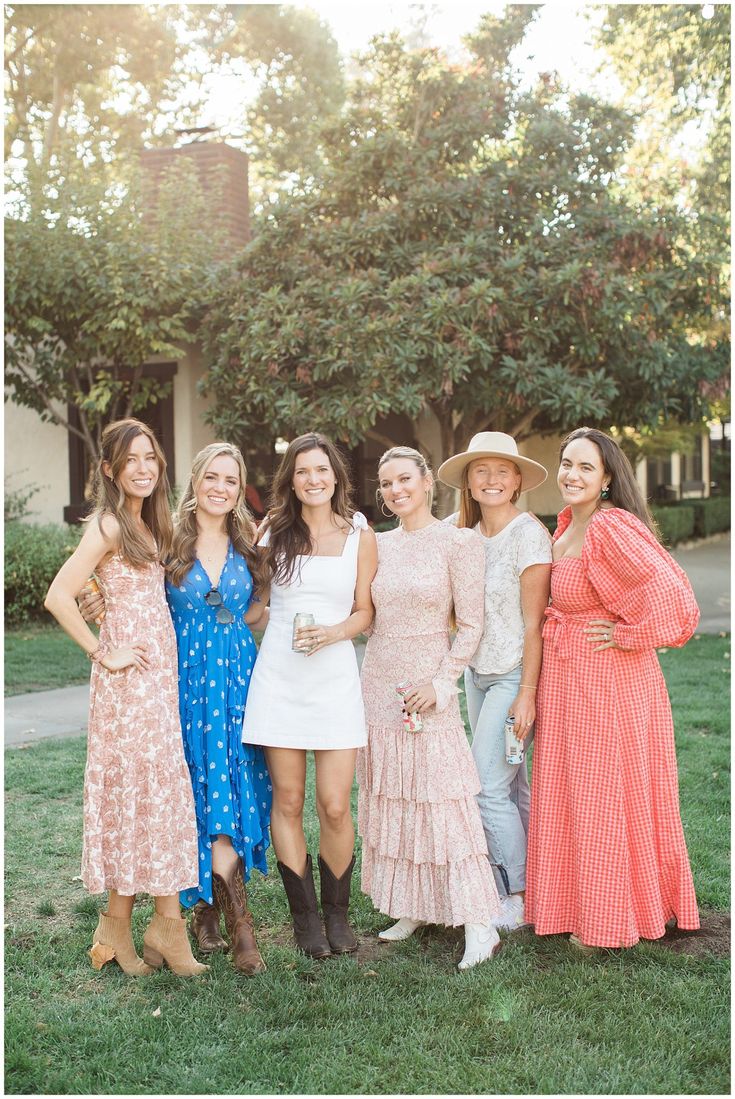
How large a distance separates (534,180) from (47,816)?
8.19 meters

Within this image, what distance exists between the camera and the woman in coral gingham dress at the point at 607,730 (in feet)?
12.8

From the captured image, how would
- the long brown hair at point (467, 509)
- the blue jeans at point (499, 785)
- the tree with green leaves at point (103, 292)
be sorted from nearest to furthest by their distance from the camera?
1. the blue jeans at point (499, 785)
2. the long brown hair at point (467, 509)
3. the tree with green leaves at point (103, 292)

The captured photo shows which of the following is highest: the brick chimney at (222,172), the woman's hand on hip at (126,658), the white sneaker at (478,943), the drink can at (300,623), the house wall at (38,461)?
the brick chimney at (222,172)

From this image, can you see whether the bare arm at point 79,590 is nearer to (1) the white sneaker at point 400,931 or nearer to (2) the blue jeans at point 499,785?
(2) the blue jeans at point 499,785

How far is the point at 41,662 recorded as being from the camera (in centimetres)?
989

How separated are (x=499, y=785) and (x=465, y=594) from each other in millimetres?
819

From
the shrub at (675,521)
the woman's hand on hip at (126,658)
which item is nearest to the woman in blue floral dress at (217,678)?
the woman's hand on hip at (126,658)

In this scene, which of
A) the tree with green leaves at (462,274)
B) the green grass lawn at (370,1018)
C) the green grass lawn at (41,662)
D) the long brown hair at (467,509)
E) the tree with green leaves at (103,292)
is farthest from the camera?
the tree with green leaves at (103,292)

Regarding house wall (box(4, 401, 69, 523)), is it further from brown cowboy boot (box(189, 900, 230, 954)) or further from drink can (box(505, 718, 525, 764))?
drink can (box(505, 718, 525, 764))

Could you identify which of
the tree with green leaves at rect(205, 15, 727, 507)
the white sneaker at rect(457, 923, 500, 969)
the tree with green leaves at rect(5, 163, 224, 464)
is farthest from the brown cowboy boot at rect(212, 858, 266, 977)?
the tree with green leaves at rect(5, 163, 224, 464)

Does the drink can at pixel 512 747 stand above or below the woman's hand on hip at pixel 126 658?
below

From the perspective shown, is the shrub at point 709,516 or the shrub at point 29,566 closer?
the shrub at point 29,566

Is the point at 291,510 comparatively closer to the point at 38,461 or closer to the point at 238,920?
the point at 238,920

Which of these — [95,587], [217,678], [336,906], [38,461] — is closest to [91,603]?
[95,587]
